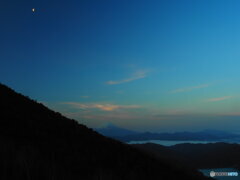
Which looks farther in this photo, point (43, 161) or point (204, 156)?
point (204, 156)

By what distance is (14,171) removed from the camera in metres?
6.33

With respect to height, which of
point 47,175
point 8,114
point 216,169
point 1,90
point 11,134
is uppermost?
point 1,90

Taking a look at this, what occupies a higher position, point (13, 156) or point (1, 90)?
point (1, 90)

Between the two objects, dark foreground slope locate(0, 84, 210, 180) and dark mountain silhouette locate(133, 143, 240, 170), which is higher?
dark foreground slope locate(0, 84, 210, 180)

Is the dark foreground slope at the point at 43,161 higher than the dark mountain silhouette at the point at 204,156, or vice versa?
the dark foreground slope at the point at 43,161

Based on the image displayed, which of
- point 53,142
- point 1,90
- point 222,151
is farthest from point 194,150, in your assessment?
point 53,142

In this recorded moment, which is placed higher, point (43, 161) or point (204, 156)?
point (43, 161)

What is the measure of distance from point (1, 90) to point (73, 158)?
2186 cm

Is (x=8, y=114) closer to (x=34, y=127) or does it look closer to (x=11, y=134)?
(x=34, y=127)

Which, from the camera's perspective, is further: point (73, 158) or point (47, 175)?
point (73, 158)

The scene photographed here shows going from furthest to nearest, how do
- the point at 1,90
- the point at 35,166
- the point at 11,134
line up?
1. the point at 1,90
2. the point at 11,134
3. the point at 35,166

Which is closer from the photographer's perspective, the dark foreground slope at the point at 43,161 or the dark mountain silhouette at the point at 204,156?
the dark foreground slope at the point at 43,161

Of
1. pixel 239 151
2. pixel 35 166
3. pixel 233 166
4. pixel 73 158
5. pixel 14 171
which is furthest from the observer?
pixel 239 151

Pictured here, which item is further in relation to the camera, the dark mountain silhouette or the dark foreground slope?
the dark mountain silhouette
